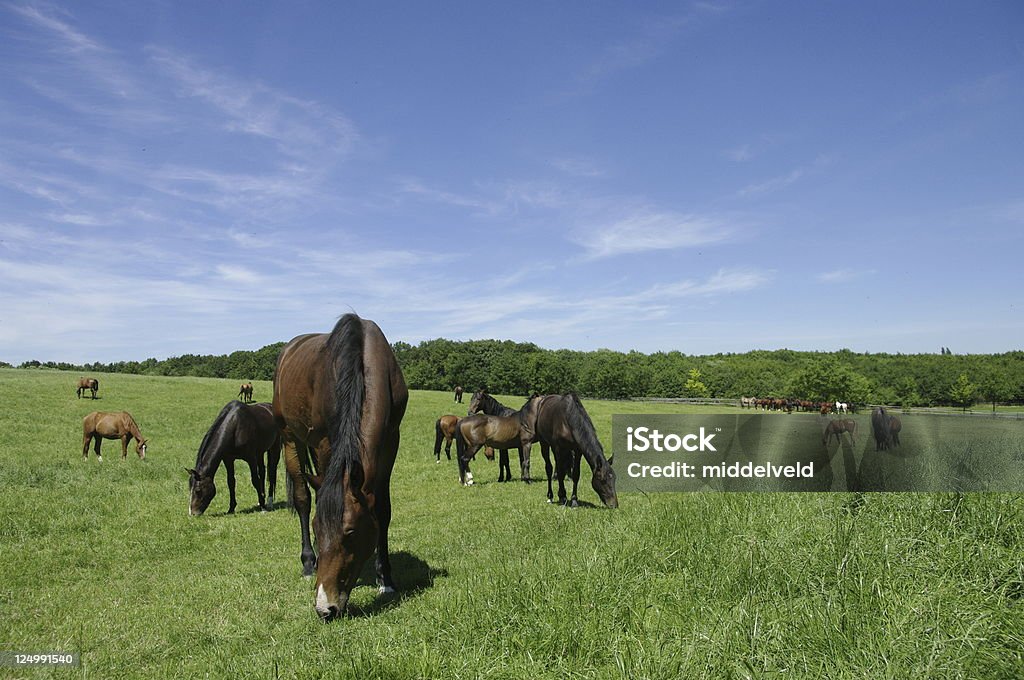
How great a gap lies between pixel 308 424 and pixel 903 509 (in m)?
7.01

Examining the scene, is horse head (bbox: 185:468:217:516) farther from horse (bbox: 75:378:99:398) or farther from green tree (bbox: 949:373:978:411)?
green tree (bbox: 949:373:978:411)

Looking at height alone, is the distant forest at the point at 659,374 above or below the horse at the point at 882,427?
above

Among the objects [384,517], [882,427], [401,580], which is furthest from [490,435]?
[882,427]

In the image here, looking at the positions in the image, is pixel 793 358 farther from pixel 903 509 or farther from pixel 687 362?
pixel 903 509

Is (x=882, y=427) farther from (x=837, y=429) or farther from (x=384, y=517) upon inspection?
(x=384, y=517)

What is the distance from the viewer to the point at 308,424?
23.8ft

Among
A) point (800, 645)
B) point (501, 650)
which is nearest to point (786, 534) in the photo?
point (800, 645)

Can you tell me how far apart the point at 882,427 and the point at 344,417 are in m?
23.2

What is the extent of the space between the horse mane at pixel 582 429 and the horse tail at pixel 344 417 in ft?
20.6

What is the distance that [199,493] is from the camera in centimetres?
1152

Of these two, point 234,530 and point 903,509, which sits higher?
point 903,509

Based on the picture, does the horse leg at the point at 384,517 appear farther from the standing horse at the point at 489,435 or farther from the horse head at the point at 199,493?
the standing horse at the point at 489,435

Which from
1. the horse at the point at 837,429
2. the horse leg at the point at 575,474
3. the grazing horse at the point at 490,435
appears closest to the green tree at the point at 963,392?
the horse at the point at 837,429

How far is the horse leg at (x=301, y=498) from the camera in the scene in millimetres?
7344
